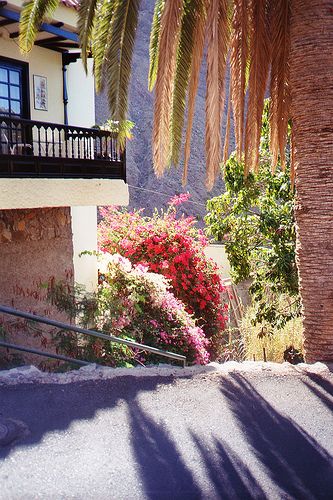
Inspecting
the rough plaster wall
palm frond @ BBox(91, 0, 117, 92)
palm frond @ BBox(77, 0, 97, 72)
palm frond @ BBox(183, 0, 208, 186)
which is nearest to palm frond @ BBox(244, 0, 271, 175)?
palm frond @ BBox(183, 0, 208, 186)

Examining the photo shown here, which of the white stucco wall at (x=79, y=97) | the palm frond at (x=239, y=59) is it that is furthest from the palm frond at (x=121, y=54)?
→ the white stucco wall at (x=79, y=97)

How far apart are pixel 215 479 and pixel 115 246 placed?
8820 mm

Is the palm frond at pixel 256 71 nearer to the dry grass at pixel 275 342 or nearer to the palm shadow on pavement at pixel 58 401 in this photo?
the palm shadow on pavement at pixel 58 401

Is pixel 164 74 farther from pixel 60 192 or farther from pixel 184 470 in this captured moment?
pixel 184 470

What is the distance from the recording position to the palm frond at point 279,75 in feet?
19.4

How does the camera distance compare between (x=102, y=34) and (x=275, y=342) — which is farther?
(x=275, y=342)

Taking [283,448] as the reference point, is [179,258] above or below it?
above

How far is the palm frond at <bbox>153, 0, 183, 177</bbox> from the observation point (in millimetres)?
4848

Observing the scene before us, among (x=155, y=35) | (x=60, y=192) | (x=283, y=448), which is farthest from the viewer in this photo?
(x=60, y=192)

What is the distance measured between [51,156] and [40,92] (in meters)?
1.88

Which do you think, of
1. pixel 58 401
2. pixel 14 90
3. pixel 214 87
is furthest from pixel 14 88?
pixel 58 401

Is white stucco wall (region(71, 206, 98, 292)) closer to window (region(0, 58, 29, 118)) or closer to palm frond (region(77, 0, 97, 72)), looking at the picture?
window (region(0, 58, 29, 118))

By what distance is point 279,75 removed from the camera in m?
6.43

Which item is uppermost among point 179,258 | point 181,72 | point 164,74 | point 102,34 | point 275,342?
point 102,34
